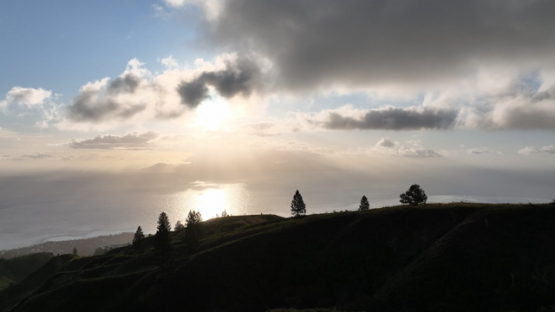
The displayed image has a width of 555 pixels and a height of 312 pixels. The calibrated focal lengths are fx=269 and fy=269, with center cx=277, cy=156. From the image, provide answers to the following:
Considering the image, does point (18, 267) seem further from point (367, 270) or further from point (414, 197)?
point (414, 197)

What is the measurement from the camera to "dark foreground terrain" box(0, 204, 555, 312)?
37469 mm

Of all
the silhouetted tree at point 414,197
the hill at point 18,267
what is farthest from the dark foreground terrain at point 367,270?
the hill at point 18,267

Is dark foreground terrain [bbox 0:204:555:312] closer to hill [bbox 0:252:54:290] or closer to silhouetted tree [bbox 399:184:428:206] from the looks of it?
silhouetted tree [bbox 399:184:428:206]

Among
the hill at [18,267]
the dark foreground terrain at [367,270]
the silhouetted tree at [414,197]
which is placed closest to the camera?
the dark foreground terrain at [367,270]

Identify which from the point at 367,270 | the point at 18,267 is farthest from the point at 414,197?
the point at 18,267

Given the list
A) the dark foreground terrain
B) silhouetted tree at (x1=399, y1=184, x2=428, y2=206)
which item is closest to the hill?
the dark foreground terrain

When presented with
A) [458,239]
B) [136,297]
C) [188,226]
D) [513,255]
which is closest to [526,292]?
[513,255]

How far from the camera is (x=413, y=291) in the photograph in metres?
38.6

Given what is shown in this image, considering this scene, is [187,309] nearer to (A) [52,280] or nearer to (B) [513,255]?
(B) [513,255]

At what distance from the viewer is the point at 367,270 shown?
49.4 m

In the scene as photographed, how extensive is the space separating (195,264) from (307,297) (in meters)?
28.2

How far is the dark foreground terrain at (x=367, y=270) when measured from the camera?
3747 cm

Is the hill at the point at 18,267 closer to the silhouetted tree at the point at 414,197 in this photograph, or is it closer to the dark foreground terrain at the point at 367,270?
the dark foreground terrain at the point at 367,270

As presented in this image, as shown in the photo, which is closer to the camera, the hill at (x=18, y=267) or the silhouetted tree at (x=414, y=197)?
the silhouetted tree at (x=414, y=197)
